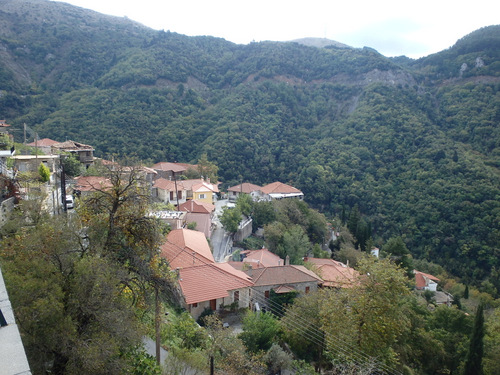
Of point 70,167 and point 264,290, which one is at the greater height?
point 70,167

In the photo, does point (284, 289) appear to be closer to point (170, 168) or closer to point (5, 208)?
point (5, 208)

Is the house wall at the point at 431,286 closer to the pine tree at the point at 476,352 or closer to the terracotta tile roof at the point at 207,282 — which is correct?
the pine tree at the point at 476,352

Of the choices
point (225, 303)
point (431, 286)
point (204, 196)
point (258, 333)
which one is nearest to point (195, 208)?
point (204, 196)

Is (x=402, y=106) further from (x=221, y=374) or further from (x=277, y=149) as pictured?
(x=221, y=374)

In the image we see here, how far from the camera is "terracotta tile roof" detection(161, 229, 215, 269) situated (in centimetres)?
1806

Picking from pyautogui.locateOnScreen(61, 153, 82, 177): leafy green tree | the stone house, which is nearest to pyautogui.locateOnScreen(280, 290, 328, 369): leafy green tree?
the stone house

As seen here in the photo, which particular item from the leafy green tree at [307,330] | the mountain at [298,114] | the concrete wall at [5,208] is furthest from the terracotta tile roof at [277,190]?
the concrete wall at [5,208]

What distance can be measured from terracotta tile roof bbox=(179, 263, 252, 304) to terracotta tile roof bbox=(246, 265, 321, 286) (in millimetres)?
1542

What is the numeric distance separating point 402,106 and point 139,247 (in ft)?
261

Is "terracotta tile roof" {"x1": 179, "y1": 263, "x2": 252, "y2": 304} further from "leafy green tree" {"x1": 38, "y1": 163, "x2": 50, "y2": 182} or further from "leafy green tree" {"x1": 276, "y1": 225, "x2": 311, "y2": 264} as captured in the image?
"leafy green tree" {"x1": 276, "y1": 225, "x2": 311, "y2": 264}

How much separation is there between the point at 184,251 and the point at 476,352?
16051mm

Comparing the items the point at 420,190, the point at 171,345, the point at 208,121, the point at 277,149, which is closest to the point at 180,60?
the point at 208,121

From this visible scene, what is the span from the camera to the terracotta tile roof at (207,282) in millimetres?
15945

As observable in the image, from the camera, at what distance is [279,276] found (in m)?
20.3
